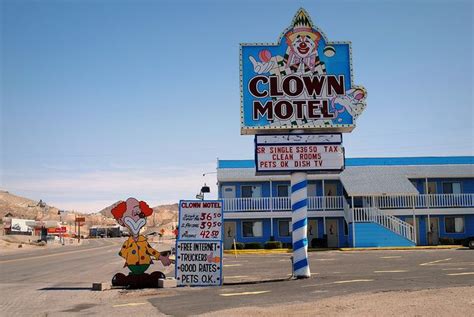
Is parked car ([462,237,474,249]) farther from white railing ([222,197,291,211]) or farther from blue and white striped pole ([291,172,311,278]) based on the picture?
blue and white striped pole ([291,172,311,278])

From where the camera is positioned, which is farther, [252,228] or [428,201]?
[252,228]

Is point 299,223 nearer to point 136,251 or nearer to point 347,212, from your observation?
point 136,251

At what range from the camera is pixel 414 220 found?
37812 millimetres

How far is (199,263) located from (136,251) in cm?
189

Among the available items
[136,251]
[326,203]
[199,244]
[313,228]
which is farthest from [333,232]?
[136,251]

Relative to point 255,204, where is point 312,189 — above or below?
above

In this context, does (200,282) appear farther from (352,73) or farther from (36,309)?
(352,73)

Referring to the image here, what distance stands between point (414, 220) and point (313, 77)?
77.9 feet

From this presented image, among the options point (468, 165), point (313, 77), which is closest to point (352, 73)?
point (313, 77)

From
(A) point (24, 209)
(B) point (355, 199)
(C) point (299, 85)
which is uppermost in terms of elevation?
(A) point (24, 209)

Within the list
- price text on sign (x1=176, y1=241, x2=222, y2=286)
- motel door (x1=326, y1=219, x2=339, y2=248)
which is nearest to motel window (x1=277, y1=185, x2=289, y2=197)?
motel door (x1=326, y1=219, x2=339, y2=248)

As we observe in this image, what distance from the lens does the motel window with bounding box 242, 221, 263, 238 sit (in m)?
40.4

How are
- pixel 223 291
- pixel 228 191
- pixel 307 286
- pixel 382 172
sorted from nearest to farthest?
pixel 223 291 → pixel 307 286 → pixel 382 172 → pixel 228 191

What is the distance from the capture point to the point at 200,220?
53.7ft
